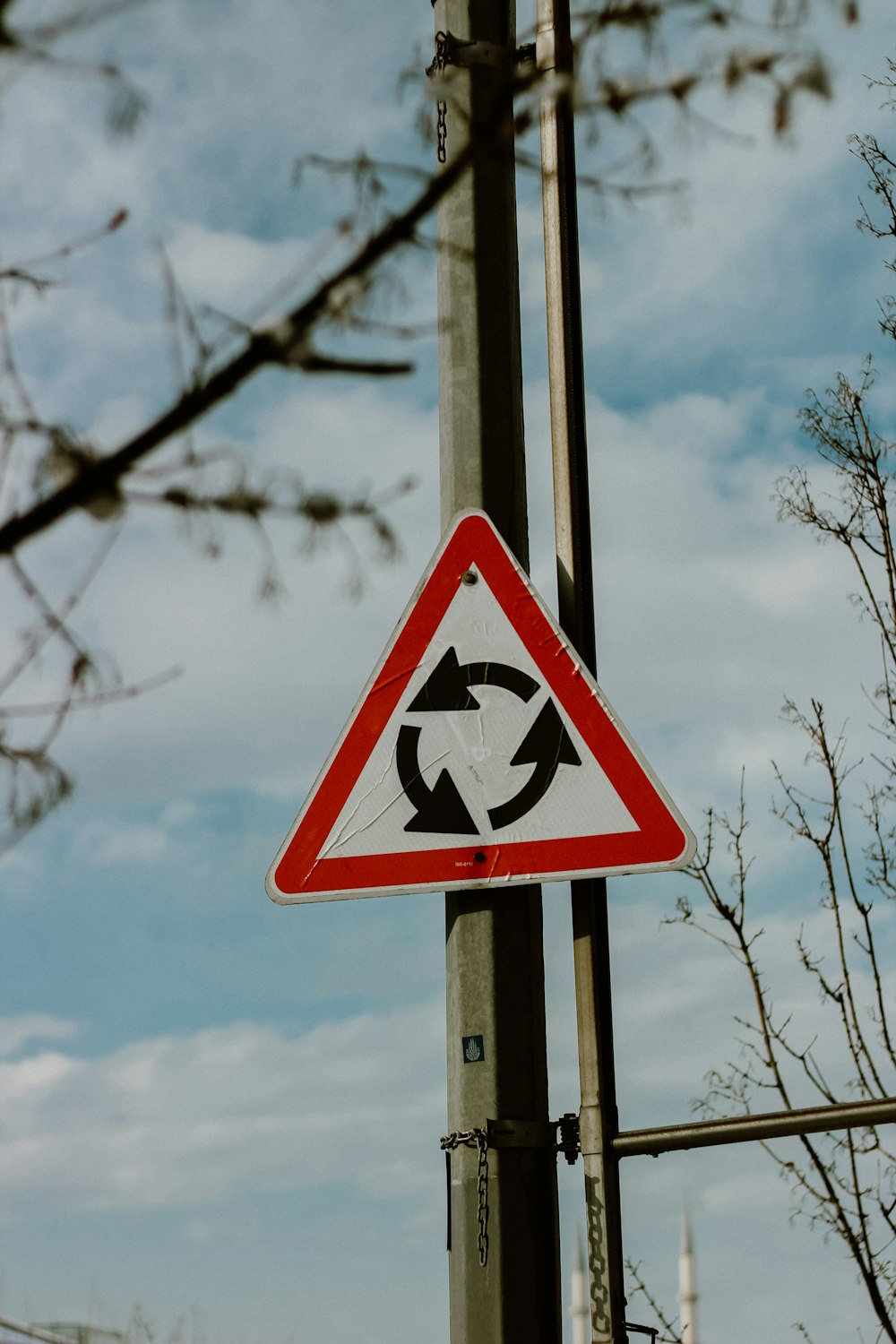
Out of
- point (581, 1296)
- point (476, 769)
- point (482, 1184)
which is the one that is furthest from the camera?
point (581, 1296)

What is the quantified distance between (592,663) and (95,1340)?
1.35 metres

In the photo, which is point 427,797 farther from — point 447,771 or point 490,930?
point 490,930

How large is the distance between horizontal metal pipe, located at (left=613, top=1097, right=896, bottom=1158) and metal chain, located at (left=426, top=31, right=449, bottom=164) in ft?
5.31

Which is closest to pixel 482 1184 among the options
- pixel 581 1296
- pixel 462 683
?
pixel 462 683

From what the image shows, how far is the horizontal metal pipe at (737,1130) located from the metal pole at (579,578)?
4 centimetres

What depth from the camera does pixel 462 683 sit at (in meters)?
2.75

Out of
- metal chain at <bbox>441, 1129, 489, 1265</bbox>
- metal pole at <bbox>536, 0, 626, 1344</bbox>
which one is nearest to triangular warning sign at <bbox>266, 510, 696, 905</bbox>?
metal pole at <bbox>536, 0, 626, 1344</bbox>

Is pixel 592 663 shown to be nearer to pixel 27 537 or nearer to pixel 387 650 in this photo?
pixel 387 650

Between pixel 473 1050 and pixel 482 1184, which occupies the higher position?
pixel 473 1050

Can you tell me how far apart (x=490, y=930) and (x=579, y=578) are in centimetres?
69

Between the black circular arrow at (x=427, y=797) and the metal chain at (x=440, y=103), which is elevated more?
the metal chain at (x=440, y=103)

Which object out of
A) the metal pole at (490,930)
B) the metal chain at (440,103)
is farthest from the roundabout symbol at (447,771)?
the metal chain at (440,103)

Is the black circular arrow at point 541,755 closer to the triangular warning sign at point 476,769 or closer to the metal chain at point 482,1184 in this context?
the triangular warning sign at point 476,769

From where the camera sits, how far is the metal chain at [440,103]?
2.77m
